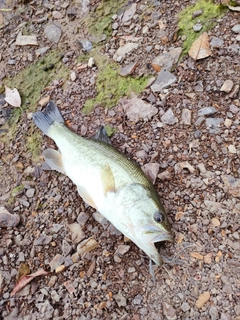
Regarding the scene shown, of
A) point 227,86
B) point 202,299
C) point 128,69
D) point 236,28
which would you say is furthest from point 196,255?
point 236,28

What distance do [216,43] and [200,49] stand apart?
197 mm

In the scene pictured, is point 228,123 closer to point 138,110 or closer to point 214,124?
point 214,124

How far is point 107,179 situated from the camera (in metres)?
4.37

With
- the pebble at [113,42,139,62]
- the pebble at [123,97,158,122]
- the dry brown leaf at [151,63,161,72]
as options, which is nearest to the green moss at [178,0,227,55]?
the dry brown leaf at [151,63,161,72]

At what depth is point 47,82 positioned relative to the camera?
558cm

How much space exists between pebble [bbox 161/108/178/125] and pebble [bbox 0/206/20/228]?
1875 millimetres

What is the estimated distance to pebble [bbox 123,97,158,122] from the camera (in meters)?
4.88

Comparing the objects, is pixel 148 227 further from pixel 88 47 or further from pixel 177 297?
pixel 88 47

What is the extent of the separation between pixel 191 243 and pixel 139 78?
6.90 feet

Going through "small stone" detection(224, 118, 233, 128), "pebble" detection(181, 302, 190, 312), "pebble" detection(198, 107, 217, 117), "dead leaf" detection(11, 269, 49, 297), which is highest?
"dead leaf" detection(11, 269, 49, 297)

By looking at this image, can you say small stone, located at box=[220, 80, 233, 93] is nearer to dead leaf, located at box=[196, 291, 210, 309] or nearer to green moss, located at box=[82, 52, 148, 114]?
green moss, located at box=[82, 52, 148, 114]

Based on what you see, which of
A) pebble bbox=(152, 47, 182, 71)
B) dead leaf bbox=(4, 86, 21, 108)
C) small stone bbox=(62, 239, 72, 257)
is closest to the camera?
small stone bbox=(62, 239, 72, 257)

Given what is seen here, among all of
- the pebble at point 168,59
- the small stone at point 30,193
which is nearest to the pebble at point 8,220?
the small stone at point 30,193

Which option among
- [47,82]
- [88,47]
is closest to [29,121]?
[47,82]
